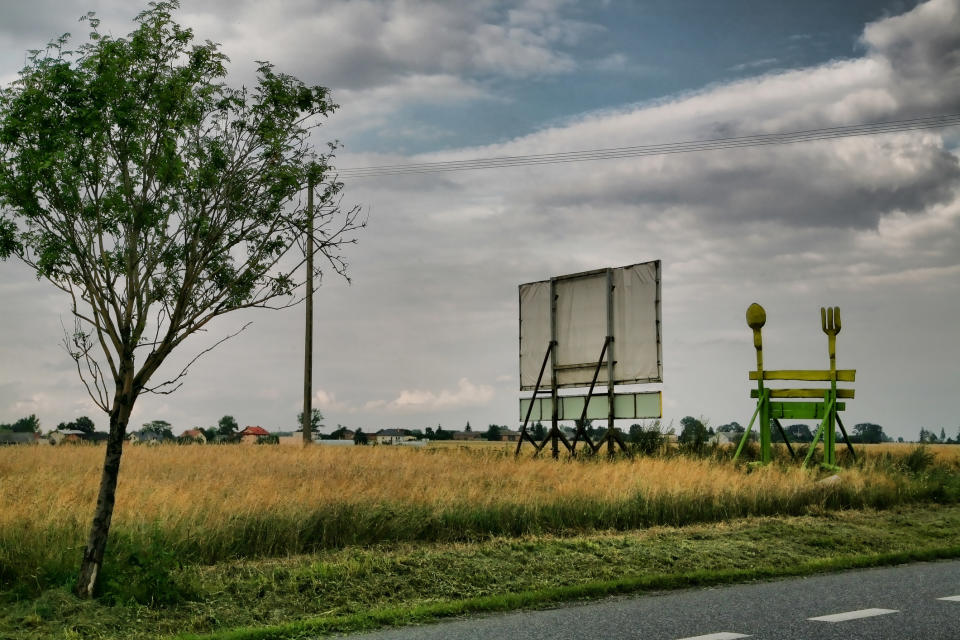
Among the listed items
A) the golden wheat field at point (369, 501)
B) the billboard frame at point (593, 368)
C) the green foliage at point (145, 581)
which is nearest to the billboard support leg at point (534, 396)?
the billboard frame at point (593, 368)

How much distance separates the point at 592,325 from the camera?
28500 millimetres

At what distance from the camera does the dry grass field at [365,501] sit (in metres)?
11.0

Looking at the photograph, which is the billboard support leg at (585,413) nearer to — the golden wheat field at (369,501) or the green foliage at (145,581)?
the golden wheat field at (369,501)

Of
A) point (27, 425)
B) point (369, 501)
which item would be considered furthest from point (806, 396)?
point (27, 425)

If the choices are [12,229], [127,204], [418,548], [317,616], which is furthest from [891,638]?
[12,229]

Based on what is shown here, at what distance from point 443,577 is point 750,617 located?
3.46 m

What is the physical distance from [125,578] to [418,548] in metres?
3.89

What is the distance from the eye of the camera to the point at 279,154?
10531 millimetres

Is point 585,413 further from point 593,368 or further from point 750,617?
point 750,617

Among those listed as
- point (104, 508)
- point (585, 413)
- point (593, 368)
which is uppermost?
point (593, 368)

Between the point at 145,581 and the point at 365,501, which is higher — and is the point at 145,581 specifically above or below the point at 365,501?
below

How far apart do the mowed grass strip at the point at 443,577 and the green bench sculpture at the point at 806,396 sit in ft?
24.1

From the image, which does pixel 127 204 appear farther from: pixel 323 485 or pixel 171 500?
pixel 323 485

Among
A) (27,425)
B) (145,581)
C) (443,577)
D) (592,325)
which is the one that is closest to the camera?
(145,581)
